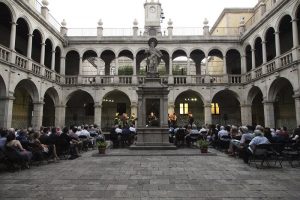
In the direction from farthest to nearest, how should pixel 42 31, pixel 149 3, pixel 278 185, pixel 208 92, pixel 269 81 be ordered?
pixel 149 3 → pixel 208 92 → pixel 42 31 → pixel 269 81 → pixel 278 185

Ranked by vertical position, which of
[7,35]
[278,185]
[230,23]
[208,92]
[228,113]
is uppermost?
[230,23]

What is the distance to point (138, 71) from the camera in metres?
29.9

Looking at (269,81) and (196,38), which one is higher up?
(196,38)

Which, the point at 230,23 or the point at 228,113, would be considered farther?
the point at 230,23

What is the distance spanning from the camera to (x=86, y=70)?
36562mm

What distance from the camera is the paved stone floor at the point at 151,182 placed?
5.23 m

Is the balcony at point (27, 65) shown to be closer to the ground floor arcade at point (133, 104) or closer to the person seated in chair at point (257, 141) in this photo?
the ground floor arcade at point (133, 104)

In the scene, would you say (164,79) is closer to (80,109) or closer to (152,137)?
(80,109)

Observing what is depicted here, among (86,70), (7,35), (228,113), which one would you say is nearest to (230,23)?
(228,113)

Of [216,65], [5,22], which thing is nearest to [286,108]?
[216,65]

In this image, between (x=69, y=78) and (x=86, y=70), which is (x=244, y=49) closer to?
(x=69, y=78)

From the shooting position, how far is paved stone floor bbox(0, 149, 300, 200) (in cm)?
523

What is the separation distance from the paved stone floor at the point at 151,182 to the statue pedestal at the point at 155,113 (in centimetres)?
458

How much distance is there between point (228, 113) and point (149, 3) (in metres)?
15.7
